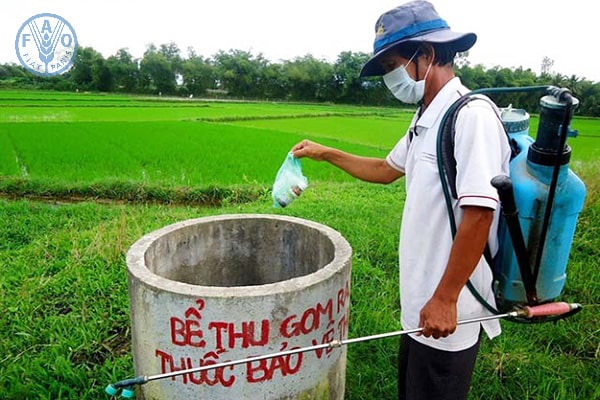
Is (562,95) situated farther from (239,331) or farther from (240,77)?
(240,77)

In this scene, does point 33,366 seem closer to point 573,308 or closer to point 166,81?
point 573,308

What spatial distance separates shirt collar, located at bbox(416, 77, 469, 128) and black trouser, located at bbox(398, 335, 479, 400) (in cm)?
79

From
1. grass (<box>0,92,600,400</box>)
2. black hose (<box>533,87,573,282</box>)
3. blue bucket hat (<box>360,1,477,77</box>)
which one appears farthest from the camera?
grass (<box>0,92,600,400</box>)

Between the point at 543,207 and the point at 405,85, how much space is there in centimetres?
60

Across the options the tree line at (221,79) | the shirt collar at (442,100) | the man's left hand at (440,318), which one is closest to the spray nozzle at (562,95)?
the shirt collar at (442,100)

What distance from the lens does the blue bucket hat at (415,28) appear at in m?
1.43

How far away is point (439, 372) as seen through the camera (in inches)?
61.8

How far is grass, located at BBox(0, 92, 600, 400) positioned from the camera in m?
2.50

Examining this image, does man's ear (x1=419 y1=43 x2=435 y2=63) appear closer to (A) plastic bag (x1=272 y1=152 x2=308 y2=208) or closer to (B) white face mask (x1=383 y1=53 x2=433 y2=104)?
(B) white face mask (x1=383 y1=53 x2=433 y2=104)

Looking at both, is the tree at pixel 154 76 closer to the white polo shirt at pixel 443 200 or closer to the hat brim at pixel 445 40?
the hat brim at pixel 445 40

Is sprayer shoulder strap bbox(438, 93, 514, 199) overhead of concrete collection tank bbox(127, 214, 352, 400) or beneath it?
overhead

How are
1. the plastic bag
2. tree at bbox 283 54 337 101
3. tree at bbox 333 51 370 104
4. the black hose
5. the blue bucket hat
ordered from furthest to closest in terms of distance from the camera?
tree at bbox 283 54 337 101 → tree at bbox 333 51 370 104 → the plastic bag → the blue bucket hat → the black hose

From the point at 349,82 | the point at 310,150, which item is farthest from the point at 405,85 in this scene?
the point at 349,82

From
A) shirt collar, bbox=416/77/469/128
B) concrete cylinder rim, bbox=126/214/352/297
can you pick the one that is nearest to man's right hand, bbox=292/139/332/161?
concrete cylinder rim, bbox=126/214/352/297
